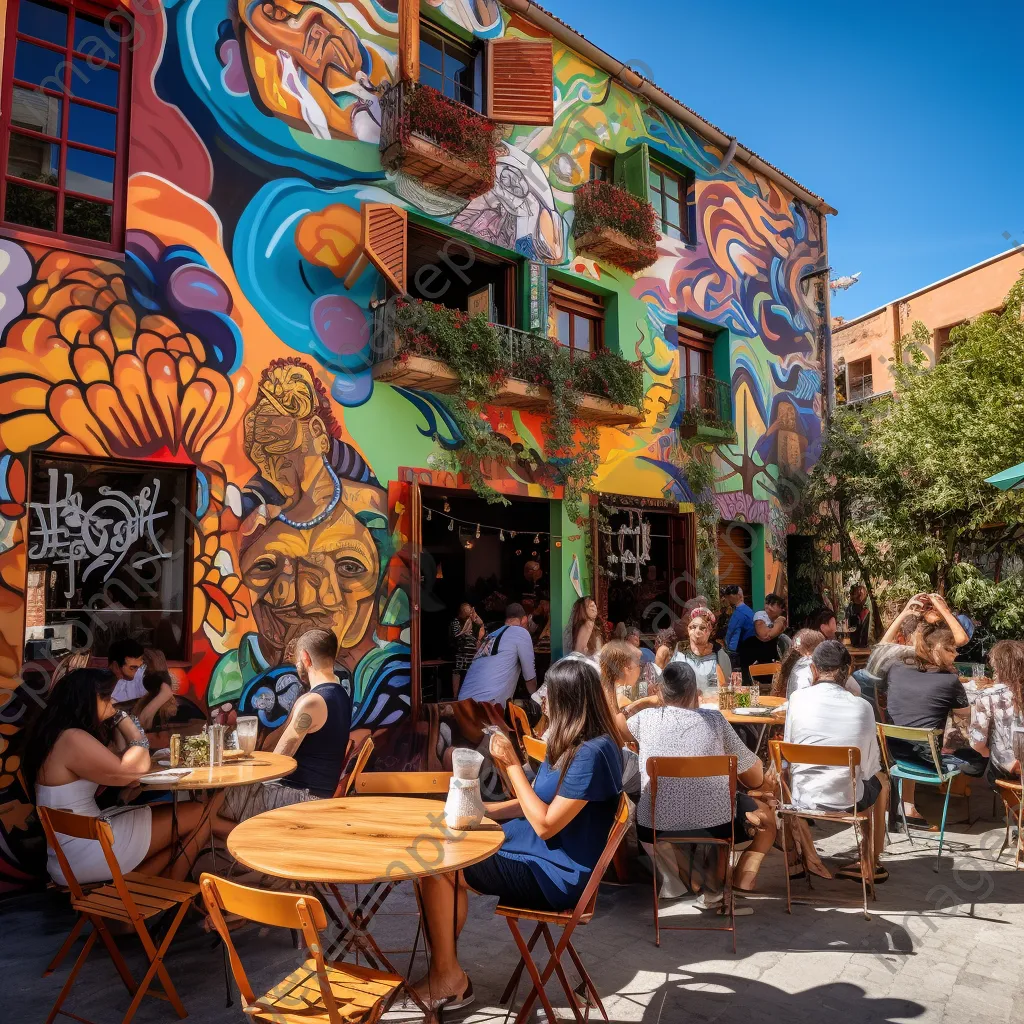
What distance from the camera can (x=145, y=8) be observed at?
250 inches

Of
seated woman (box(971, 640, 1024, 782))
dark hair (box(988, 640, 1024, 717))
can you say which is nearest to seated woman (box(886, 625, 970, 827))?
seated woman (box(971, 640, 1024, 782))

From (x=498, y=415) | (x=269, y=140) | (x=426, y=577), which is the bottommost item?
(x=426, y=577)

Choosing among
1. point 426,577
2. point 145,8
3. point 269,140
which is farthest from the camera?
point 426,577

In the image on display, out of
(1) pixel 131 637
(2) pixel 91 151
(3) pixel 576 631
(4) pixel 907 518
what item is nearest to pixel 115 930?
(1) pixel 131 637

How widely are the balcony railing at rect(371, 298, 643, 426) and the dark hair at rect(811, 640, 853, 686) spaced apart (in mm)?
4360

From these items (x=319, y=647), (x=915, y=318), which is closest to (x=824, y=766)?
(x=319, y=647)

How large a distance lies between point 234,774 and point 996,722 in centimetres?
477

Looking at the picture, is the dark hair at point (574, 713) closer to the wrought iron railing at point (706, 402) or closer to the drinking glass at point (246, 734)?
the drinking glass at point (246, 734)

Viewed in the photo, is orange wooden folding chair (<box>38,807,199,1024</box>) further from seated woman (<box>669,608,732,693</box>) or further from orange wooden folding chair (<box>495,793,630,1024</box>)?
seated woman (<box>669,608,732,693</box>)

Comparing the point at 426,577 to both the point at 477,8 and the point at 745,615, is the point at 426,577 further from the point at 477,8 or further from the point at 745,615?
the point at 477,8

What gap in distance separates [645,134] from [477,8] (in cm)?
314

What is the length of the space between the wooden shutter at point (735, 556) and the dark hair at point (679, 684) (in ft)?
24.8

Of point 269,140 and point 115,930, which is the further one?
point 269,140

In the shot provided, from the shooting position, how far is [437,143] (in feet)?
26.1
